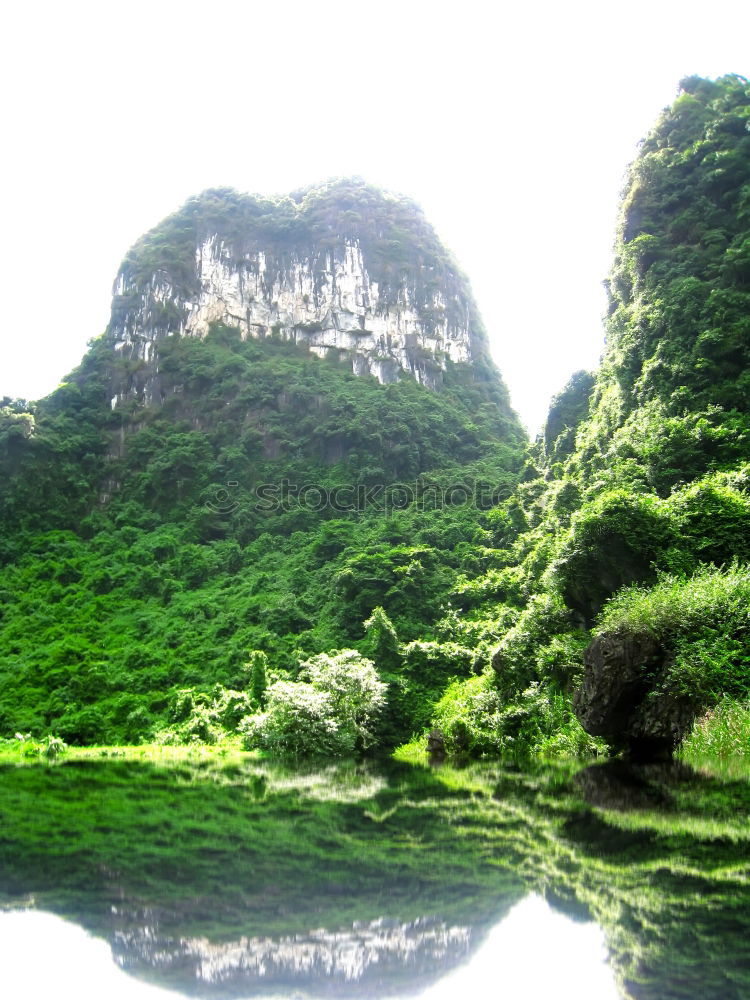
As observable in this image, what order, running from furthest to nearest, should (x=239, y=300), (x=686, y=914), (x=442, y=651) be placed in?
(x=239, y=300) → (x=442, y=651) → (x=686, y=914)

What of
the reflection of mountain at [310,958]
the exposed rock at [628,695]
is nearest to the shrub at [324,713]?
the exposed rock at [628,695]

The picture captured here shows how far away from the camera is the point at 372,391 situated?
6025 centimetres

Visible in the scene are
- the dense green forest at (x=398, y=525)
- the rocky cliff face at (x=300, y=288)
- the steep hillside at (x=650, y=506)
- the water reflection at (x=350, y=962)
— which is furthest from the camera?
the rocky cliff face at (x=300, y=288)

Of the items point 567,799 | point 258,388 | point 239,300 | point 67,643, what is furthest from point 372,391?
point 567,799

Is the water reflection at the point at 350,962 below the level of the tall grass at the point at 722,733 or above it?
above

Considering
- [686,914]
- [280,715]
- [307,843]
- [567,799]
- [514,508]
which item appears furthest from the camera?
[514,508]

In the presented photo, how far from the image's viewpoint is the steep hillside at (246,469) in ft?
108

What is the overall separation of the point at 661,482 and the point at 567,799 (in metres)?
17.7

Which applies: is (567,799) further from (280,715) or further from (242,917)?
(280,715)

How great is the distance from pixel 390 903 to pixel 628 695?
34.3 feet

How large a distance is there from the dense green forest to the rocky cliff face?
65 centimetres

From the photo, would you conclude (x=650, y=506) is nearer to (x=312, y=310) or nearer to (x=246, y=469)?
(x=246, y=469)

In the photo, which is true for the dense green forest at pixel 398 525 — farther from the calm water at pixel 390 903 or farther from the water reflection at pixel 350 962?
the water reflection at pixel 350 962

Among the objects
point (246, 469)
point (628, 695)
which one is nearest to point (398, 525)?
point (246, 469)
